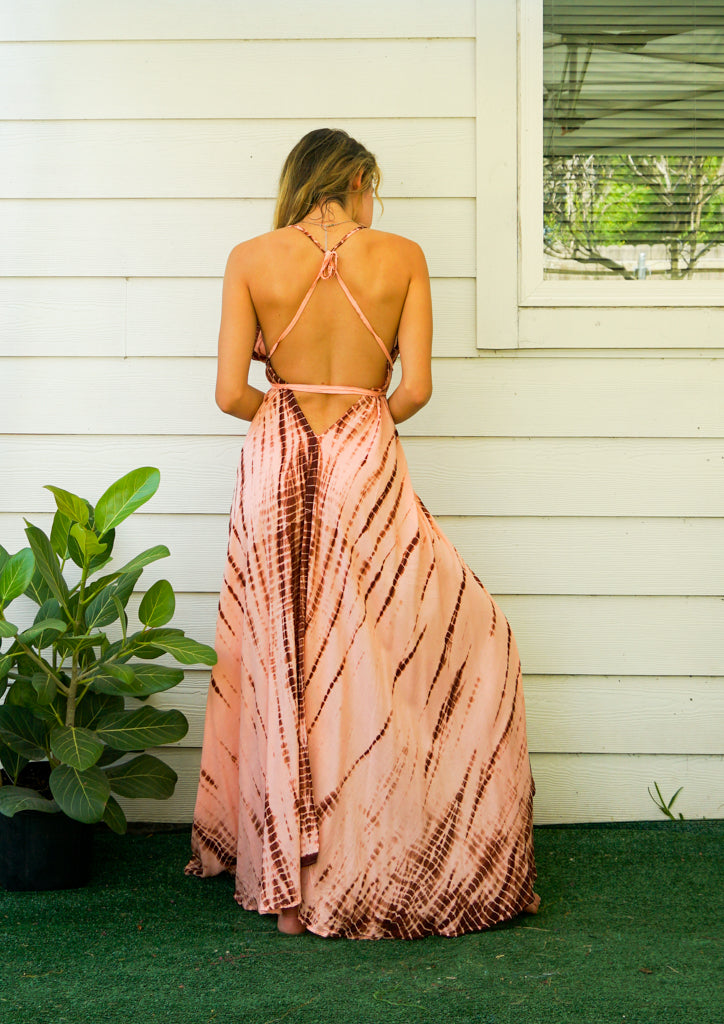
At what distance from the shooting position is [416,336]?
210 cm

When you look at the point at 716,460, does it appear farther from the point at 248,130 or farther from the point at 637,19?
the point at 248,130

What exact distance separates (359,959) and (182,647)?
73 cm

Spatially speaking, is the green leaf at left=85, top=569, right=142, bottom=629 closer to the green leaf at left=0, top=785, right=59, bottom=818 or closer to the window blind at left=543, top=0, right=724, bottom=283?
the green leaf at left=0, top=785, right=59, bottom=818

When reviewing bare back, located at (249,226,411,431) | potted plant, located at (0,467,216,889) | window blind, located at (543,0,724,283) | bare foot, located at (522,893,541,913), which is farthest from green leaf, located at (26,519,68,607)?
window blind, located at (543,0,724,283)

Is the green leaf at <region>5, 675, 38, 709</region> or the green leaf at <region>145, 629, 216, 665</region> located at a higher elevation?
the green leaf at <region>145, 629, 216, 665</region>

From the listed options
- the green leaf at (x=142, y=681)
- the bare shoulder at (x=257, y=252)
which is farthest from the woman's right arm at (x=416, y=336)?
the green leaf at (x=142, y=681)

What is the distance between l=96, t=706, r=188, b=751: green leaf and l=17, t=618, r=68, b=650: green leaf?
9.4 inches

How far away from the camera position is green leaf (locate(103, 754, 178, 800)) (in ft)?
7.50

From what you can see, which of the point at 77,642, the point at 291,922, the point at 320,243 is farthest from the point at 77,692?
the point at 320,243

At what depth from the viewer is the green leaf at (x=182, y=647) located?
212cm

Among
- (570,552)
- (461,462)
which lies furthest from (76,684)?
(570,552)

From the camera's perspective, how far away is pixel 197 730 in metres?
2.70

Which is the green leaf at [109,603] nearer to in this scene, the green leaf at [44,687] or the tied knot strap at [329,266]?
the green leaf at [44,687]

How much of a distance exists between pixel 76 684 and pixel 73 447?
0.74 metres
